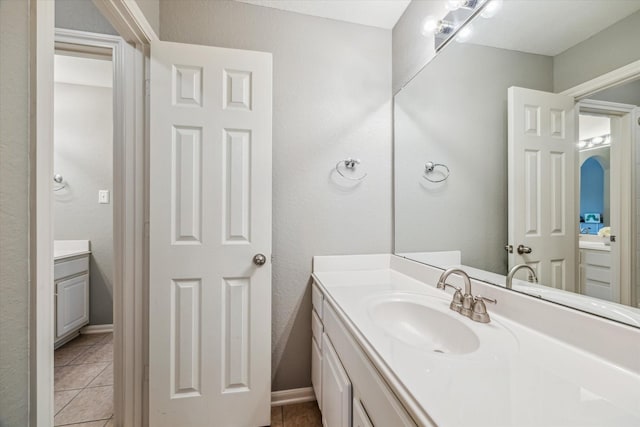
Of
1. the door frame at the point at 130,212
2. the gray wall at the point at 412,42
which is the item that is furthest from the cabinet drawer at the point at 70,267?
the gray wall at the point at 412,42

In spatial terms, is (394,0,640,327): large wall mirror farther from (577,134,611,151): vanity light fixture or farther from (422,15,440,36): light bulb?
(422,15,440,36): light bulb

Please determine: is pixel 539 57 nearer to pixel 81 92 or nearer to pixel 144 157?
pixel 144 157

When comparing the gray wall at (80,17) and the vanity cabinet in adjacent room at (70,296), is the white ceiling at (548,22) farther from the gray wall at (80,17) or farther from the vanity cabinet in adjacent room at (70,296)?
the vanity cabinet in adjacent room at (70,296)

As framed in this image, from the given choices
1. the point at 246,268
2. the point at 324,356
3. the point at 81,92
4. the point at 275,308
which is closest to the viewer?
the point at 324,356

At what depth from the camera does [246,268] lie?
137 centimetres

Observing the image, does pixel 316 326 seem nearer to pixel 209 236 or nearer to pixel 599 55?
pixel 209 236

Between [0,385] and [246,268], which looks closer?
[0,385]

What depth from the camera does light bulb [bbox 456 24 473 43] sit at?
113 cm

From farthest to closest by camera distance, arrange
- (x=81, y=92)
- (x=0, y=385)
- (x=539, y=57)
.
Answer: (x=81, y=92)
(x=539, y=57)
(x=0, y=385)

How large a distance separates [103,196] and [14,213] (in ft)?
7.88

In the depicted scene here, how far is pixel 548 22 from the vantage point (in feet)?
2.76

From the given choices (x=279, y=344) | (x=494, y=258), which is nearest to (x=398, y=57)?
(x=494, y=258)

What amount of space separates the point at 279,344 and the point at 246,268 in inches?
22.0

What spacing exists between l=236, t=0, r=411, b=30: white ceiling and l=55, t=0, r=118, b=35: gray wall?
2.55 feet
